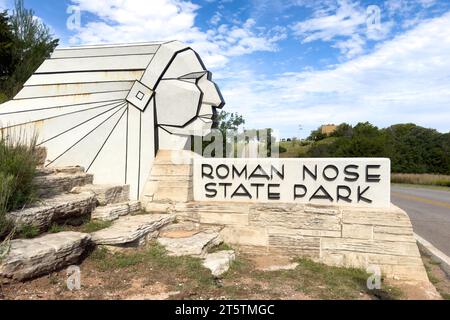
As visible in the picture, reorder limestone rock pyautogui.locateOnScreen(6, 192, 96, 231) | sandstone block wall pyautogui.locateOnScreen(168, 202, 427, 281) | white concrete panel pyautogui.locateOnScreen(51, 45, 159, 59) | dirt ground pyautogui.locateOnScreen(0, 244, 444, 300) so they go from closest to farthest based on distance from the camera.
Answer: dirt ground pyautogui.locateOnScreen(0, 244, 444, 300)
limestone rock pyautogui.locateOnScreen(6, 192, 96, 231)
sandstone block wall pyautogui.locateOnScreen(168, 202, 427, 281)
white concrete panel pyautogui.locateOnScreen(51, 45, 159, 59)

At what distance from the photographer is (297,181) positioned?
5.89 metres

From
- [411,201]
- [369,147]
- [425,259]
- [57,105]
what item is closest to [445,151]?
[369,147]

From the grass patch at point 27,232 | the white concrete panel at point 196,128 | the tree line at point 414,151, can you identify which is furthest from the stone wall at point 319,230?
the tree line at point 414,151

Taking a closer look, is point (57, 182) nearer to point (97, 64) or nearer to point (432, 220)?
point (97, 64)

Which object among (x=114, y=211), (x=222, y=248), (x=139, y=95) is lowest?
(x=222, y=248)

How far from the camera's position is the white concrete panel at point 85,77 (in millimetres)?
6973

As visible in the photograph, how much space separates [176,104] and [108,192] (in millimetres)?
2017

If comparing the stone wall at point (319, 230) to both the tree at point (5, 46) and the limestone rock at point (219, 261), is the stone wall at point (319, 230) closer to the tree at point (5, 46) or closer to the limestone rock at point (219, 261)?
the limestone rock at point (219, 261)

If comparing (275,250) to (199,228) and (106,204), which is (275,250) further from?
(106,204)

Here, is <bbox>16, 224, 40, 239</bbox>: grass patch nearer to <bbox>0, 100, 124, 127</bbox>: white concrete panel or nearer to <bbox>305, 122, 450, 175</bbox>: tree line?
<bbox>0, 100, 124, 127</bbox>: white concrete panel

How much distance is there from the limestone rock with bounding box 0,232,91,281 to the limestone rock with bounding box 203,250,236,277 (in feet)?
5.02

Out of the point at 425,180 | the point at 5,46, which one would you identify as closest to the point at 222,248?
the point at 5,46

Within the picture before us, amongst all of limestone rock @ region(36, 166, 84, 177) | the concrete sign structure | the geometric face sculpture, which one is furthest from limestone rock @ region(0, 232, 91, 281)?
the geometric face sculpture

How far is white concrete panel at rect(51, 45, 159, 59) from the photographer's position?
7.06 meters
